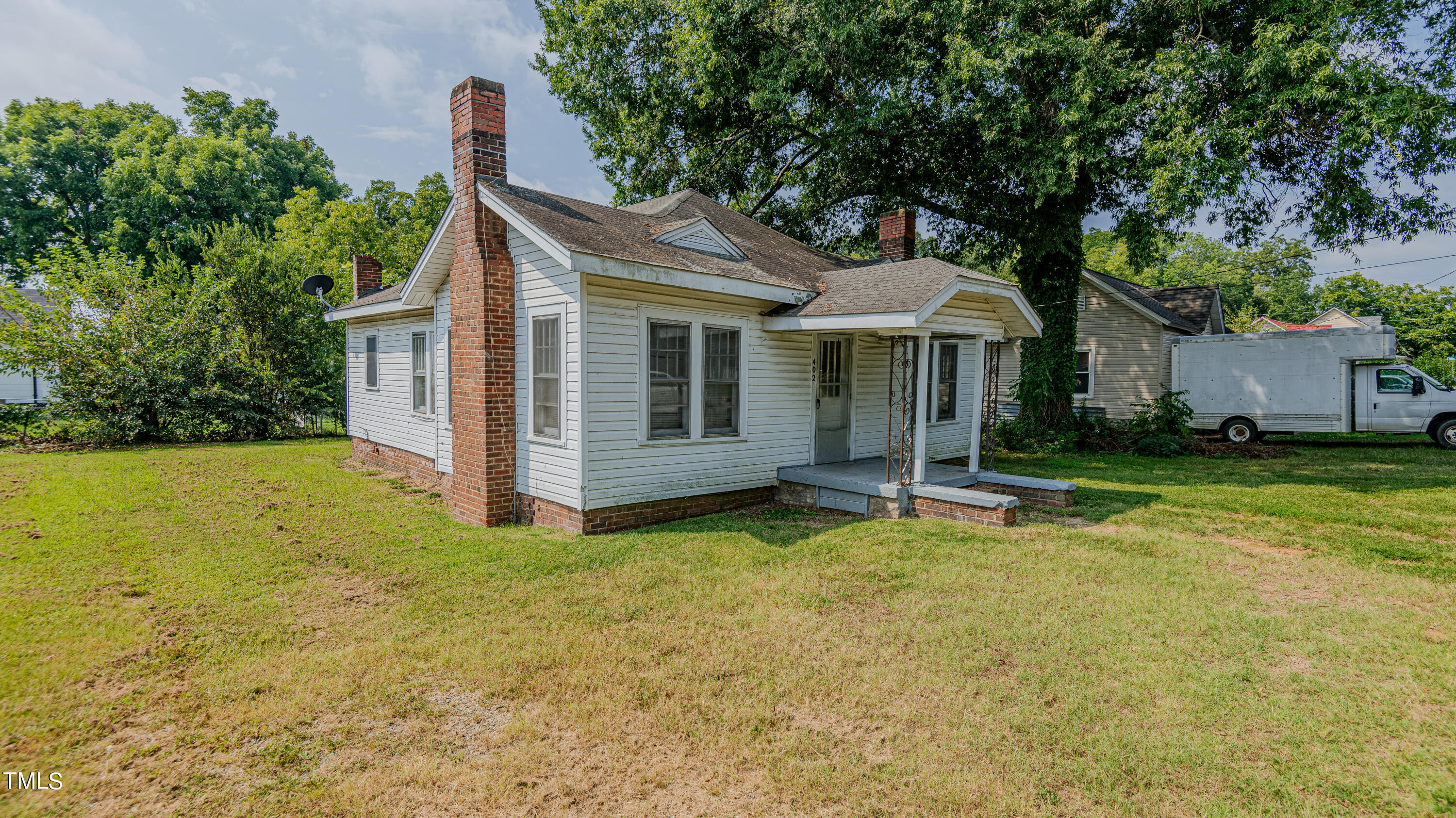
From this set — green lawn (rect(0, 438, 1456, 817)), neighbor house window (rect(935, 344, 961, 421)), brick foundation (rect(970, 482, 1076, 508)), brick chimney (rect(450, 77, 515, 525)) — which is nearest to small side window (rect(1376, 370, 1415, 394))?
green lawn (rect(0, 438, 1456, 817))

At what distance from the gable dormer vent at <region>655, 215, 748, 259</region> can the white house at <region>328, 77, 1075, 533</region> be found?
0.12 ft

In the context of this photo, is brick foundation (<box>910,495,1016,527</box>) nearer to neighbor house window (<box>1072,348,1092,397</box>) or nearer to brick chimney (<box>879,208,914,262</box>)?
brick chimney (<box>879,208,914,262</box>)

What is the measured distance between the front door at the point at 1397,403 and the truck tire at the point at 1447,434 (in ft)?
0.95

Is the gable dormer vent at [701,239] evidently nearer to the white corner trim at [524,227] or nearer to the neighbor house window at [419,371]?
the white corner trim at [524,227]

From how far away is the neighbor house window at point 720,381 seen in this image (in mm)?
8117

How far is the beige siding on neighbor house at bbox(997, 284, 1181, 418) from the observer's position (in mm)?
18906

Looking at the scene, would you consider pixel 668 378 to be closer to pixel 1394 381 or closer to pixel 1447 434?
pixel 1394 381

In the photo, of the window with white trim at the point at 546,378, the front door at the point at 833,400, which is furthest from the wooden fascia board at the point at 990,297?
the window with white trim at the point at 546,378

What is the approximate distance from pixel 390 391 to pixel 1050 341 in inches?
599

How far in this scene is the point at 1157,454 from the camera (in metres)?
14.3

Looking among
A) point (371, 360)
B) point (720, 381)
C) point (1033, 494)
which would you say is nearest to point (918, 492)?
point (1033, 494)

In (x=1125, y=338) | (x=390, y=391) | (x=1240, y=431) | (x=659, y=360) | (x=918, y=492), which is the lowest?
(x=918, y=492)

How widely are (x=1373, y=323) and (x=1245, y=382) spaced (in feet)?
72.7

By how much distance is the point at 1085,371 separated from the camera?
20.5 metres
